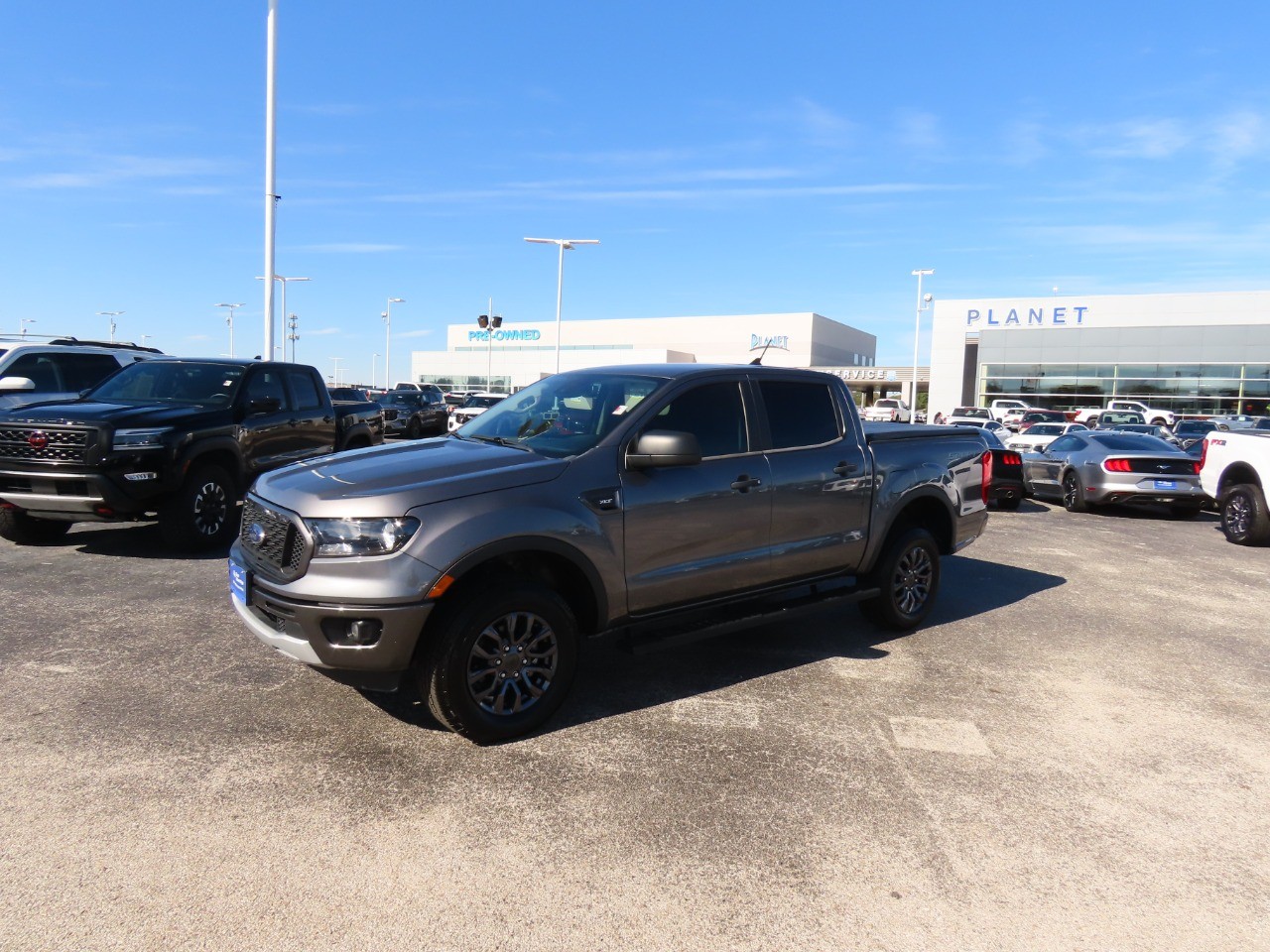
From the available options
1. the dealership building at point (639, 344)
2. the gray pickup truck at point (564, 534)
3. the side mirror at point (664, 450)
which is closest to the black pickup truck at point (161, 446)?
the gray pickup truck at point (564, 534)

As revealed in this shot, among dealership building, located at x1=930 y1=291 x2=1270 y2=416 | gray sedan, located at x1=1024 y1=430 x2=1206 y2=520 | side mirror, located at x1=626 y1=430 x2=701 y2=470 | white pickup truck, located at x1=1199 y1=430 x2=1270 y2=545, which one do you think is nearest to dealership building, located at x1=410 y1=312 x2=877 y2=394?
dealership building, located at x1=930 y1=291 x2=1270 y2=416

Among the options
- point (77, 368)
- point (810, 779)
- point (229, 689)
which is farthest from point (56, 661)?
point (77, 368)

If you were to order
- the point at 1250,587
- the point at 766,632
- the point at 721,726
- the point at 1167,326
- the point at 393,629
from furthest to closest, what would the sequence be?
the point at 1167,326
the point at 1250,587
the point at 766,632
the point at 721,726
the point at 393,629

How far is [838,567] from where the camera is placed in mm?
5750

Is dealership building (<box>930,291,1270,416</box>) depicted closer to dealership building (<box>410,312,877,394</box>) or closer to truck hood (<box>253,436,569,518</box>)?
dealership building (<box>410,312,877,394</box>)

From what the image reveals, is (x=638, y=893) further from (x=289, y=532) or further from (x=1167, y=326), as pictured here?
(x=1167, y=326)

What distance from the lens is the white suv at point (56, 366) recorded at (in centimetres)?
1068

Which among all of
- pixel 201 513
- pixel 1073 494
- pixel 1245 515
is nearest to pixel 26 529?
pixel 201 513

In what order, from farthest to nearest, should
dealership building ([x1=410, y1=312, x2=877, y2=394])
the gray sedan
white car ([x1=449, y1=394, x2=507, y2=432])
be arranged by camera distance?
dealership building ([x1=410, y1=312, x2=877, y2=394])
white car ([x1=449, y1=394, x2=507, y2=432])
the gray sedan

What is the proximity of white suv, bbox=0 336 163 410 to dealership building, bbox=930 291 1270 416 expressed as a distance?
158 feet

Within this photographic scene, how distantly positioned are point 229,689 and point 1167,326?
52.9 m

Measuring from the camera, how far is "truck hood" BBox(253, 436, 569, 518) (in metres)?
3.94

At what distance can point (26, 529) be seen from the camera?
8.49m

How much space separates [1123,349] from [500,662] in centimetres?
5212
